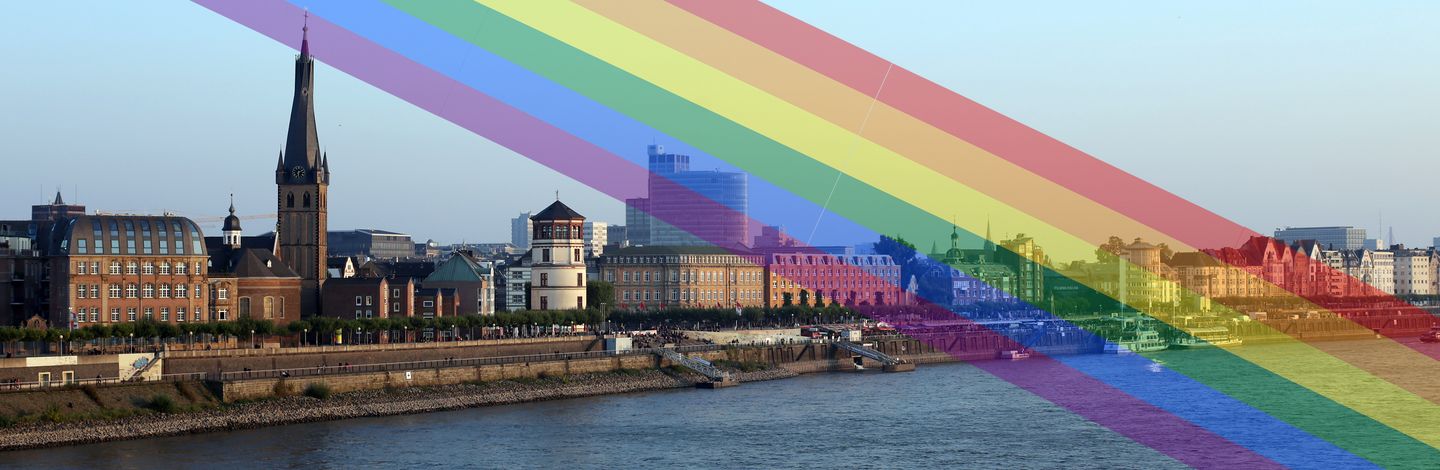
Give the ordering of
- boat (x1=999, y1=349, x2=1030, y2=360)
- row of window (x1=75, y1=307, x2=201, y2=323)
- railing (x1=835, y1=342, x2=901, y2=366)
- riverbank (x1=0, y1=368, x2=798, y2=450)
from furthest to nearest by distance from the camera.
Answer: boat (x1=999, y1=349, x2=1030, y2=360) < railing (x1=835, y1=342, x2=901, y2=366) < row of window (x1=75, y1=307, x2=201, y2=323) < riverbank (x1=0, y1=368, x2=798, y2=450)

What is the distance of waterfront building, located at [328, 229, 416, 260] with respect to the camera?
496ft

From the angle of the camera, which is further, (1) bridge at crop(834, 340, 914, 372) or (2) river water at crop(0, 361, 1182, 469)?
(1) bridge at crop(834, 340, 914, 372)

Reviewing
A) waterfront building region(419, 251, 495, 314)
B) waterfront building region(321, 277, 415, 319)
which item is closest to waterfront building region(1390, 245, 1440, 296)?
waterfront building region(419, 251, 495, 314)

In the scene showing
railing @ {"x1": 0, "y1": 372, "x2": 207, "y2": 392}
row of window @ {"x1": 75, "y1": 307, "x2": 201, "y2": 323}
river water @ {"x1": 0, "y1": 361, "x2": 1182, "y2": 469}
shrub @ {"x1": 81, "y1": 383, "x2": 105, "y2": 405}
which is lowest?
river water @ {"x1": 0, "y1": 361, "x2": 1182, "y2": 469}

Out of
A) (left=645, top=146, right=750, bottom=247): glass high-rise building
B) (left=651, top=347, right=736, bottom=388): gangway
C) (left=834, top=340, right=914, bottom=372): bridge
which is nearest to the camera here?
(left=651, top=347, right=736, bottom=388): gangway

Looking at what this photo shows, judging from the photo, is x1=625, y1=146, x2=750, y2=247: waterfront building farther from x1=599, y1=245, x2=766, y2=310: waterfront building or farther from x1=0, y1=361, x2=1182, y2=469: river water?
x1=0, y1=361, x2=1182, y2=469: river water

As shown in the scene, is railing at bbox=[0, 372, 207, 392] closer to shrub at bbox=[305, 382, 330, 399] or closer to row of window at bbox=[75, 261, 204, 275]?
shrub at bbox=[305, 382, 330, 399]

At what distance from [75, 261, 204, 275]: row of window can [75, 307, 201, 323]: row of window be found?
1.11m

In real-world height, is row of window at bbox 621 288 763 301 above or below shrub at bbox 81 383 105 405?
above

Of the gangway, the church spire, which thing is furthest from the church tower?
the gangway

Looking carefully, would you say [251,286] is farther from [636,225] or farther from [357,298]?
[636,225]

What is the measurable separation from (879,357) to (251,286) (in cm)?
2643

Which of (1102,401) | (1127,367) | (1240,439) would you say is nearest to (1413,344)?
(1127,367)

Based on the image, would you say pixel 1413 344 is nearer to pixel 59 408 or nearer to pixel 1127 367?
pixel 1127 367
